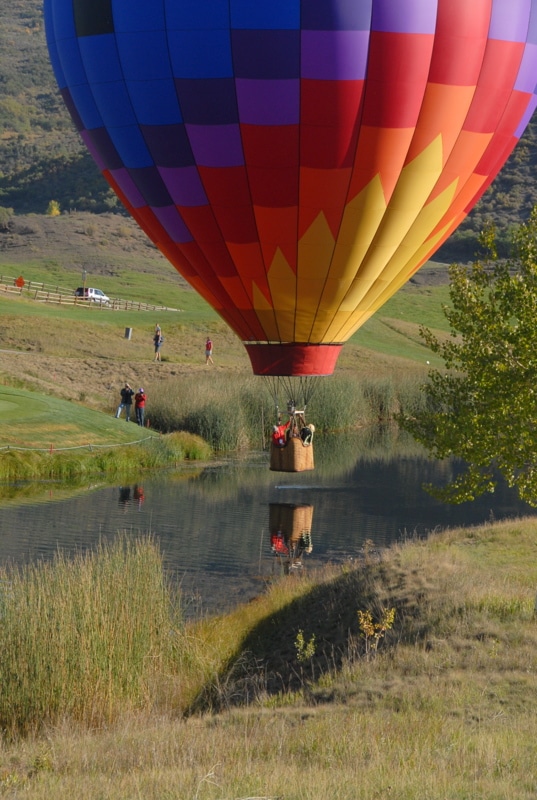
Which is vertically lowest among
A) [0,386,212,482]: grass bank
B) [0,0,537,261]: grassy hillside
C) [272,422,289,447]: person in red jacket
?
[0,386,212,482]: grass bank

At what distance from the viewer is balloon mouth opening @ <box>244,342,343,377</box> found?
1844cm

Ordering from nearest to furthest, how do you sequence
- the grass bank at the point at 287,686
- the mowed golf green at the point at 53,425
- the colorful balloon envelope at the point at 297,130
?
A: the grass bank at the point at 287,686, the colorful balloon envelope at the point at 297,130, the mowed golf green at the point at 53,425

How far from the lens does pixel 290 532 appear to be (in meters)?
25.9

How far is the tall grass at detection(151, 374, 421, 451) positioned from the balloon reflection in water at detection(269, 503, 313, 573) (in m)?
9.66

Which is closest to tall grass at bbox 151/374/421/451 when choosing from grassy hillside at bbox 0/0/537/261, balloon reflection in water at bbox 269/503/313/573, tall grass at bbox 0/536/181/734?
balloon reflection in water at bbox 269/503/313/573

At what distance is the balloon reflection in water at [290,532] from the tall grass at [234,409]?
966 cm

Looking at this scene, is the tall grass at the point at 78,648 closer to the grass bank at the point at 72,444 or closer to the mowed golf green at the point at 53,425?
the grass bank at the point at 72,444

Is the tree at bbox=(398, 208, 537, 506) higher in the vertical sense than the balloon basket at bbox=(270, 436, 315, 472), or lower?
higher

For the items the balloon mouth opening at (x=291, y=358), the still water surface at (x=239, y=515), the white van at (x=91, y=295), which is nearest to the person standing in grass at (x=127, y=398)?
the still water surface at (x=239, y=515)

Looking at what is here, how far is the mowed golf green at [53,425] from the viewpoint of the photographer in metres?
33.0

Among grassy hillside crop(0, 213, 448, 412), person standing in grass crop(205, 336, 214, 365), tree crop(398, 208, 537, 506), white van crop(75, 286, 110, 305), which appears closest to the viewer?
tree crop(398, 208, 537, 506)

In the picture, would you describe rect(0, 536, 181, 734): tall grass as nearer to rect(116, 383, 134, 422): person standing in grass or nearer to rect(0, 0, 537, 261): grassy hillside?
rect(116, 383, 134, 422): person standing in grass

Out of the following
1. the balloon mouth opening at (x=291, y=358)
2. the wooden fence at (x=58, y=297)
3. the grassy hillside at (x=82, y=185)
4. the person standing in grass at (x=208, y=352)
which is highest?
the grassy hillside at (x=82, y=185)

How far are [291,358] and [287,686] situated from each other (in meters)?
5.73
